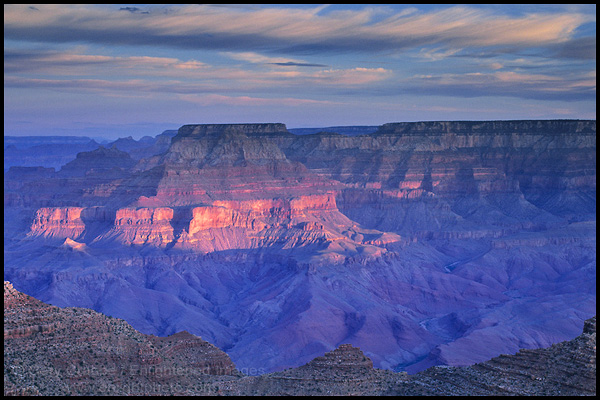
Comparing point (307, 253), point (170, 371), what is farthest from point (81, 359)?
point (307, 253)

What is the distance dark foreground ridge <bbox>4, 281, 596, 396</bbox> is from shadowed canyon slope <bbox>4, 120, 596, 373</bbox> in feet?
170

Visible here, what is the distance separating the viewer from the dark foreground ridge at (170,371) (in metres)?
44.7

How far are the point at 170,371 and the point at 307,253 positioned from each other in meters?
101

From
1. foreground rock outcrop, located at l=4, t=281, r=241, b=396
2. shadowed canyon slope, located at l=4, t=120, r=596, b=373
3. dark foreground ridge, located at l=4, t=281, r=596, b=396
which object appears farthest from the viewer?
shadowed canyon slope, located at l=4, t=120, r=596, b=373

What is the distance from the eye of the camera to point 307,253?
149250 mm

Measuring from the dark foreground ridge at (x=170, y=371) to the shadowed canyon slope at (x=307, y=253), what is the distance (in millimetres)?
51836

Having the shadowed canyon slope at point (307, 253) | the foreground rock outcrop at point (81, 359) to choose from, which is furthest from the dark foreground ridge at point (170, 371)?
the shadowed canyon slope at point (307, 253)

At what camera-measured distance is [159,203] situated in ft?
512

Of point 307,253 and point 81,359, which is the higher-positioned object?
point 81,359

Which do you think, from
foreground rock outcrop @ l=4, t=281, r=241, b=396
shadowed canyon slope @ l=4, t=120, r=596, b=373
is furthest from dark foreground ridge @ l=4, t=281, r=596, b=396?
shadowed canyon slope @ l=4, t=120, r=596, b=373

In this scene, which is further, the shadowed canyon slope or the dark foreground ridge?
the shadowed canyon slope

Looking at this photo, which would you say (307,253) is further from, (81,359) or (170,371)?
(81,359)

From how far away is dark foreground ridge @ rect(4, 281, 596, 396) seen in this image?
44.7 m

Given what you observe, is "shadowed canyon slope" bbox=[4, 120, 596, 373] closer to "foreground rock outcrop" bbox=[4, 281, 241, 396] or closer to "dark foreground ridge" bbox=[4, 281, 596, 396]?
"dark foreground ridge" bbox=[4, 281, 596, 396]
